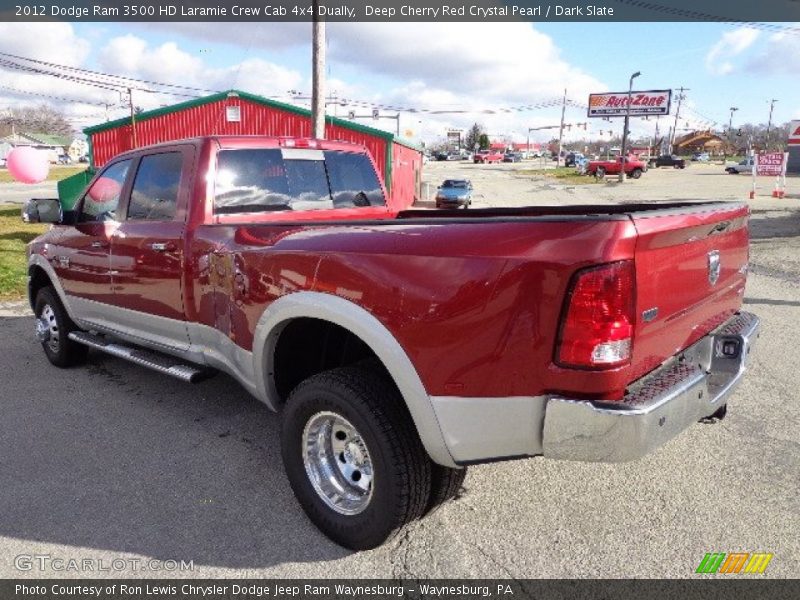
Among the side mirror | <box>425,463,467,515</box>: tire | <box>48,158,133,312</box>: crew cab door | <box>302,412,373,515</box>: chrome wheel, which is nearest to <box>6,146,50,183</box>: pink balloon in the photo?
<box>48,158,133,312</box>: crew cab door

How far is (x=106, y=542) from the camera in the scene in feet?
8.89

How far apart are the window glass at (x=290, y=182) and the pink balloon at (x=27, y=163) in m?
15.4

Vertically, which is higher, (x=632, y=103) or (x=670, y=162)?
(x=632, y=103)

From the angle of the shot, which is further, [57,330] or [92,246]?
[57,330]

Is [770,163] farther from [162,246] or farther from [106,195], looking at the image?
[162,246]

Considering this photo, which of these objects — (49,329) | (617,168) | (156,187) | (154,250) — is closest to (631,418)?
(154,250)

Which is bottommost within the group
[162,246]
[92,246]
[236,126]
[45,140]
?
[92,246]

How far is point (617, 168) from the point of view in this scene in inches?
1933

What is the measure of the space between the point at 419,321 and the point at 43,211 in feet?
12.3

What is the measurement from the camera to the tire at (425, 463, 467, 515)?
260cm

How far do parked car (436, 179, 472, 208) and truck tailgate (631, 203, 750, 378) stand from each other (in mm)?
24805

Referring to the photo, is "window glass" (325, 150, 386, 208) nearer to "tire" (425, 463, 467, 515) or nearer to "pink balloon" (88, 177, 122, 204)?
"pink balloon" (88, 177, 122, 204)

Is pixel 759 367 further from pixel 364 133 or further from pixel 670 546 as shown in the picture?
pixel 364 133

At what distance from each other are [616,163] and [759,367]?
4791cm
